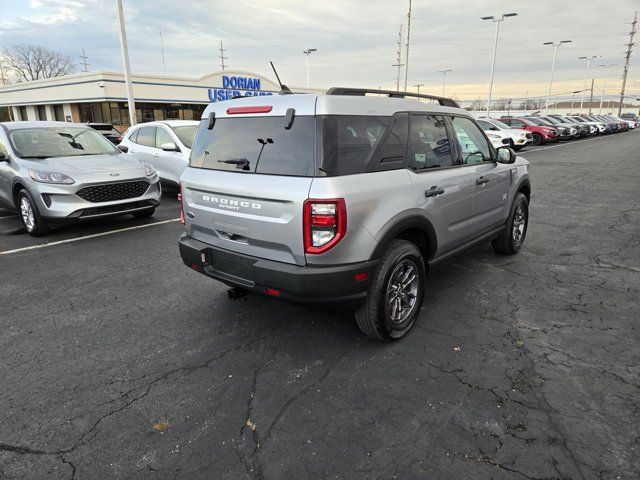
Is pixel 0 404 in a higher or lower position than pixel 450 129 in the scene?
lower

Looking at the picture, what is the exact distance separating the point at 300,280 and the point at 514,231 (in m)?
3.76

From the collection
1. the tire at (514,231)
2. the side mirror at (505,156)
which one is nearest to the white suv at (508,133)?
the tire at (514,231)

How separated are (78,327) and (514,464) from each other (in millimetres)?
3539

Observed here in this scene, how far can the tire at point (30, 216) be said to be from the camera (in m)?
6.62

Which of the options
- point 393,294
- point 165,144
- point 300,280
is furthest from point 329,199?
point 165,144

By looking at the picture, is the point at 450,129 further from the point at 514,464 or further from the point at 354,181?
the point at 514,464

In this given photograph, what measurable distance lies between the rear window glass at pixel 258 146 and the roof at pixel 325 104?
0.25 feet

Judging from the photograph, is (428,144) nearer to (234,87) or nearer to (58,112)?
(234,87)

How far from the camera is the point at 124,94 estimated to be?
33.6 m

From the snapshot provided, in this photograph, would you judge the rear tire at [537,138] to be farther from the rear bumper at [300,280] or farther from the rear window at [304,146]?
the rear bumper at [300,280]

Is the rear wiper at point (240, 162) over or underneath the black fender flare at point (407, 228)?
over

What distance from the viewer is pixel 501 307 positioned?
415 centimetres

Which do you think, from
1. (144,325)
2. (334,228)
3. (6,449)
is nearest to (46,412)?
(6,449)

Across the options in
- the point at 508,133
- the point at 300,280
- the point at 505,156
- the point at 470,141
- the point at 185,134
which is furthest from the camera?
the point at 508,133
